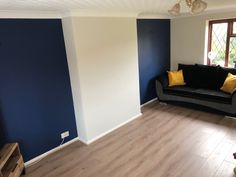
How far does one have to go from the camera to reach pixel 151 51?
16.3 ft

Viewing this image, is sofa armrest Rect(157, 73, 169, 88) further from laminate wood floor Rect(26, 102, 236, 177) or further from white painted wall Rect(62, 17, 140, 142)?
laminate wood floor Rect(26, 102, 236, 177)

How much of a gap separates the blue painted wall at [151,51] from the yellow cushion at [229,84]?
5.43 feet

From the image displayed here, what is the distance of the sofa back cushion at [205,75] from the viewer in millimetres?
4488

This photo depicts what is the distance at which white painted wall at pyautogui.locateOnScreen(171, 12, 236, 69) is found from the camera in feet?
16.1

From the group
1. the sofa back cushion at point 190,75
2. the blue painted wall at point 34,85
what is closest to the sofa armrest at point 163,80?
the sofa back cushion at point 190,75

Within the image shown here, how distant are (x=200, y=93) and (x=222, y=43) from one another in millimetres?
1512

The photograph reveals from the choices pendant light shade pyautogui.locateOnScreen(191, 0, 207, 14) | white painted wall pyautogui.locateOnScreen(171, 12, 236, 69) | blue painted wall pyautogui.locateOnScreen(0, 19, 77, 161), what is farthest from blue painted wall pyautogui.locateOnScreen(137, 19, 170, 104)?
pendant light shade pyautogui.locateOnScreen(191, 0, 207, 14)

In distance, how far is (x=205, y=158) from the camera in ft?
9.38

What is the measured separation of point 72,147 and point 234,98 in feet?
10.3

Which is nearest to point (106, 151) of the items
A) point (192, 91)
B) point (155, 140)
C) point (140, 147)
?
point (140, 147)

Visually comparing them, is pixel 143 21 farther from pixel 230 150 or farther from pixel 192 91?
pixel 230 150

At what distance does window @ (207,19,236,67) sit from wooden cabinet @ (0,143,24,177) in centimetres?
459

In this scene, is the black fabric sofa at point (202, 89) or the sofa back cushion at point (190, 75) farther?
the sofa back cushion at point (190, 75)

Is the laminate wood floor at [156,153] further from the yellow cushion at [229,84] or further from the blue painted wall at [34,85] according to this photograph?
the yellow cushion at [229,84]
